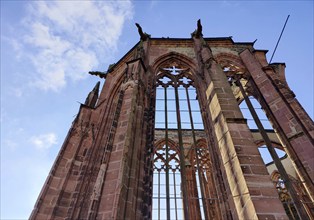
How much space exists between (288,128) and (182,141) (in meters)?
2.90

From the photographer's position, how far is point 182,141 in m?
5.98

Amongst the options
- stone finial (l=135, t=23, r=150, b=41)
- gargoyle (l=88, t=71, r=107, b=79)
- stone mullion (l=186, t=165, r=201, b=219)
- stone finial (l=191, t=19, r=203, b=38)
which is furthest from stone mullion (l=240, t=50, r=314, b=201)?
gargoyle (l=88, t=71, r=107, b=79)

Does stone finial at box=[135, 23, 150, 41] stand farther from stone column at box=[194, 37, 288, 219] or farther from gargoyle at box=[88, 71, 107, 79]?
stone column at box=[194, 37, 288, 219]

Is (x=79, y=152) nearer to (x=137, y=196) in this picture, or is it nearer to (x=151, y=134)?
(x=151, y=134)

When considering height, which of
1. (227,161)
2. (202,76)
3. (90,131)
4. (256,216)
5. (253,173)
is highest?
(202,76)

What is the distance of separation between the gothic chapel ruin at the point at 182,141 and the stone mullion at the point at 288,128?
0.02 m

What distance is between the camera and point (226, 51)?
9.84 metres

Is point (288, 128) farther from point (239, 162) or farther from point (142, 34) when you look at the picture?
point (142, 34)

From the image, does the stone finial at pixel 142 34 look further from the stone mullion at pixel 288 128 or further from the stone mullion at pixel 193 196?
the stone mullion at pixel 193 196

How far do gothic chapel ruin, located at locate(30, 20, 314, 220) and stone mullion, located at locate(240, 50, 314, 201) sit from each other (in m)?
0.02

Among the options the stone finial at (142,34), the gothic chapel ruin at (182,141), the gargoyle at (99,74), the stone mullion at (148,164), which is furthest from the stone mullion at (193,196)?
the stone finial at (142,34)

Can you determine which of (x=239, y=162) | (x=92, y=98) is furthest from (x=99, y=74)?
(x=239, y=162)

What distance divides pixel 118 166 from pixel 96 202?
757 mm

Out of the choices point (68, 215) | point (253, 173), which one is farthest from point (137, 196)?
point (253, 173)
